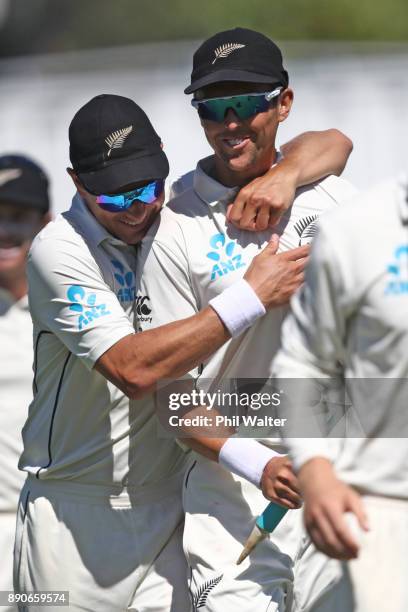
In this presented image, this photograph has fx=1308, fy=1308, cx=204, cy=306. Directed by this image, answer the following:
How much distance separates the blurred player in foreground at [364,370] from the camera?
343 centimetres

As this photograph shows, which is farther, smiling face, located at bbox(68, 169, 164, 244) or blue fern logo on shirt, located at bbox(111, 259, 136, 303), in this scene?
blue fern logo on shirt, located at bbox(111, 259, 136, 303)

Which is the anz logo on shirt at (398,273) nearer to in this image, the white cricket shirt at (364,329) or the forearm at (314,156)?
the white cricket shirt at (364,329)

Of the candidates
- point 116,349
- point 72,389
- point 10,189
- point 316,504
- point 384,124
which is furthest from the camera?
point 384,124

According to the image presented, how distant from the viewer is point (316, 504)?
10.9 feet

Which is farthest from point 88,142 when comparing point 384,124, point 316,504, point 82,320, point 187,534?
point 384,124

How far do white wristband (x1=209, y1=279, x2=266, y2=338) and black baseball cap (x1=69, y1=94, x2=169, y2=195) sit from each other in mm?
540

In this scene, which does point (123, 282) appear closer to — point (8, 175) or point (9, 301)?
point (9, 301)

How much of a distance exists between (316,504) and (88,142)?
5.90 ft

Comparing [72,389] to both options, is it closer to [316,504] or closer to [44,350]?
[44,350]

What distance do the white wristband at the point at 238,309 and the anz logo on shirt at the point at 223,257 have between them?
0.20 meters

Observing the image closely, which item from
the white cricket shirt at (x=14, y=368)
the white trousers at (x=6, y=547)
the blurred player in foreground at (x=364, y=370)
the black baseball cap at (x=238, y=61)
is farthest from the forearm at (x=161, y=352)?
the white trousers at (x=6, y=547)

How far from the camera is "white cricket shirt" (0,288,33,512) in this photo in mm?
5477

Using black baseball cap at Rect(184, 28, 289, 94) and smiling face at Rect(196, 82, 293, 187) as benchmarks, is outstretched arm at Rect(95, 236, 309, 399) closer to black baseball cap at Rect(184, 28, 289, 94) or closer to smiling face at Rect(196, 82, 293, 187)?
smiling face at Rect(196, 82, 293, 187)

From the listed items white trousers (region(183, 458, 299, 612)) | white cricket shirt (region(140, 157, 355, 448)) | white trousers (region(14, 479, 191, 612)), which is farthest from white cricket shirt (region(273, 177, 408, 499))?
white trousers (region(14, 479, 191, 612))
